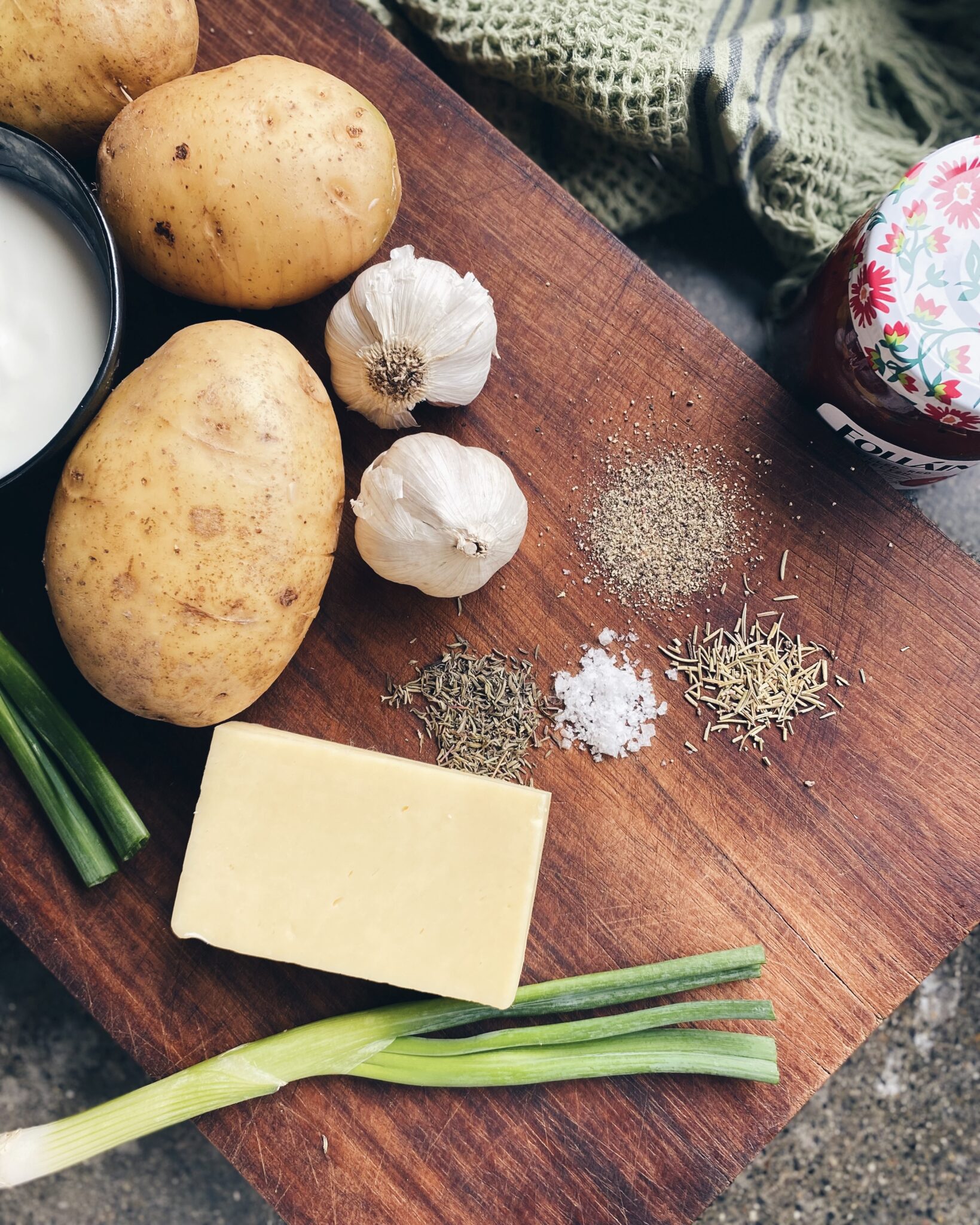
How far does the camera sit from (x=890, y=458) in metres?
1.01

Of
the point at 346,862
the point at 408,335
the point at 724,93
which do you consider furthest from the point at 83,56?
the point at 346,862

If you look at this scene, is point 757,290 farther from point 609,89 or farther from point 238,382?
point 238,382

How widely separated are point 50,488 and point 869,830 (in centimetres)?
107

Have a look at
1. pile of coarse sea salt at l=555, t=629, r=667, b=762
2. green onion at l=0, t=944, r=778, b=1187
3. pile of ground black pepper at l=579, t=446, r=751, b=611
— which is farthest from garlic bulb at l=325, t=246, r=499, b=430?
green onion at l=0, t=944, r=778, b=1187

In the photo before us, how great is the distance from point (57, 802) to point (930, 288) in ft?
3.62

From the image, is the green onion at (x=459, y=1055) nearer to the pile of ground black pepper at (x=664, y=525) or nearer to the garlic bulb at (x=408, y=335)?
the pile of ground black pepper at (x=664, y=525)

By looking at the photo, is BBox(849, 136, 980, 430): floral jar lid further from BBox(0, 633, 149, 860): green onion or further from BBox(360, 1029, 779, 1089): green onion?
BBox(0, 633, 149, 860): green onion

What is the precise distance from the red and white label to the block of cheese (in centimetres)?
56

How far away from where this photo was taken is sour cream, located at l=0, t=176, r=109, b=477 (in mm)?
922

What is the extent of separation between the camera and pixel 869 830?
108cm

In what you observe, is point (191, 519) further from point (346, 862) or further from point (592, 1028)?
point (592, 1028)

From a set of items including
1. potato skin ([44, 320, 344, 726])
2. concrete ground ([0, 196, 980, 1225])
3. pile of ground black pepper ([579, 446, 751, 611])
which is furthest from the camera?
concrete ground ([0, 196, 980, 1225])

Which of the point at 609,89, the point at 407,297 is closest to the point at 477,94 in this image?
the point at 609,89

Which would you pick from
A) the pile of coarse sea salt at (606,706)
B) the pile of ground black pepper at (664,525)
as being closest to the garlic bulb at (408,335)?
the pile of ground black pepper at (664,525)
